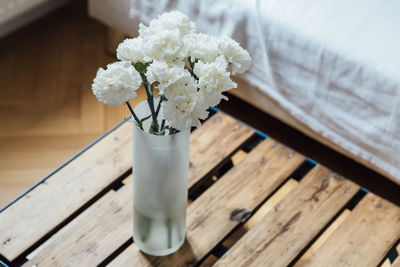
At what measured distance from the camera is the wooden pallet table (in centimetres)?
80

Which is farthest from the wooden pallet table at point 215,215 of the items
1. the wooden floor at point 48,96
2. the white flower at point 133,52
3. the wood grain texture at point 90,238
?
the wooden floor at point 48,96

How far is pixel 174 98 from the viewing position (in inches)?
23.8

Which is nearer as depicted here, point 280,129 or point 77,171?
point 77,171

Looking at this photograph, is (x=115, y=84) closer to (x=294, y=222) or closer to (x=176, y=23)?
(x=176, y=23)

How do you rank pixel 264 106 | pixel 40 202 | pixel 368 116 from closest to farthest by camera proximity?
pixel 40 202
pixel 368 116
pixel 264 106

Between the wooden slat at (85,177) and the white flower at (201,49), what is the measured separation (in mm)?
318

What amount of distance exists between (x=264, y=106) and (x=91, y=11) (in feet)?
1.86

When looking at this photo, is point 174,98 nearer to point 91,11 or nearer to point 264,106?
point 264,106

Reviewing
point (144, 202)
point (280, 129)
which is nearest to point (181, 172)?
point (144, 202)

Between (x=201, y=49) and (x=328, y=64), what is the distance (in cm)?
60

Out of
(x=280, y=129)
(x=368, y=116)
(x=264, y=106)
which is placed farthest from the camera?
(x=280, y=129)

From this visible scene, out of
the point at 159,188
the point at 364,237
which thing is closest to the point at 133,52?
the point at 159,188

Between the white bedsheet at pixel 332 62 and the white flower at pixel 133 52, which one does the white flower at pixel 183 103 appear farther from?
the white bedsheet at pixel 332 62

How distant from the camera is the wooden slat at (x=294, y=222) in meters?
0.81
